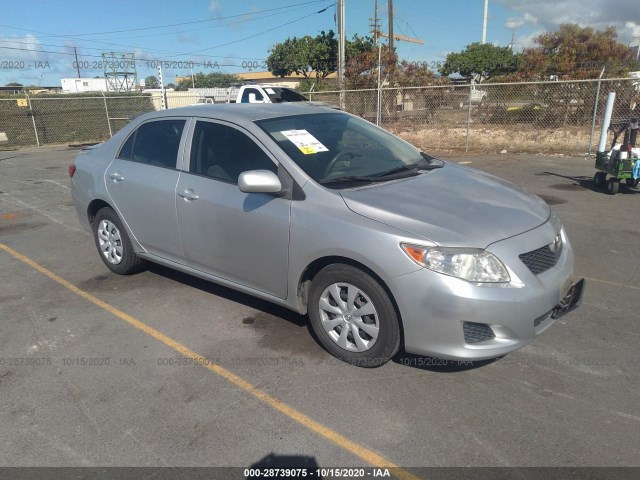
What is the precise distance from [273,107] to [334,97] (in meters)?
17.1

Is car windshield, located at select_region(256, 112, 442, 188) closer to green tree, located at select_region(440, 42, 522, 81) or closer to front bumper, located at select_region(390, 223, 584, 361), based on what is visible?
front bumper, located at select_region(390, 223, 584, 361)

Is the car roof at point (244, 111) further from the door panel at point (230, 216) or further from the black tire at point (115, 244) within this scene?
the black tire at point (115, 244)

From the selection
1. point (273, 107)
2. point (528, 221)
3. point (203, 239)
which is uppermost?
point (273, 107)

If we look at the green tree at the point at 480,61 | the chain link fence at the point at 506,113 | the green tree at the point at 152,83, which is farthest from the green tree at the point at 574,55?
the green tree at the point at 152,83

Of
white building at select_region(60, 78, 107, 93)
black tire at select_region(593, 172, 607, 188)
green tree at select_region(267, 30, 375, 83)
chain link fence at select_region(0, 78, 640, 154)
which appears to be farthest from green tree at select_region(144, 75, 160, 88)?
black tire at select_region(593, 172, 607, 188)

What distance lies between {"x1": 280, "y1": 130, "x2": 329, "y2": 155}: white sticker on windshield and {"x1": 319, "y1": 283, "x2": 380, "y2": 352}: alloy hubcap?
1.10m

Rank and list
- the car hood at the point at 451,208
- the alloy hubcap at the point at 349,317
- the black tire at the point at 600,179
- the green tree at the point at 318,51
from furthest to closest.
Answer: the green tree at the point at 318,51
the black tire at the point at 600,179
the alloy hubcap at the point at 349,317
the car hood at the point at 451,208

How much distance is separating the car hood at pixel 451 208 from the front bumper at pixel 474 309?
158 mm

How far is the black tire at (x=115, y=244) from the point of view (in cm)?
489

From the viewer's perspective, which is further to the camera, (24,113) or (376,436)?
(24,113)

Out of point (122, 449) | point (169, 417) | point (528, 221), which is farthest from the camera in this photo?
point (528, 221)

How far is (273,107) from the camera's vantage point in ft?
14.1

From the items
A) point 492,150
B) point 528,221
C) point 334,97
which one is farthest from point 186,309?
point 334,97

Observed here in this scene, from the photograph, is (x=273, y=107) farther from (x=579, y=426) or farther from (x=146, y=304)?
(x=579, y=426)
